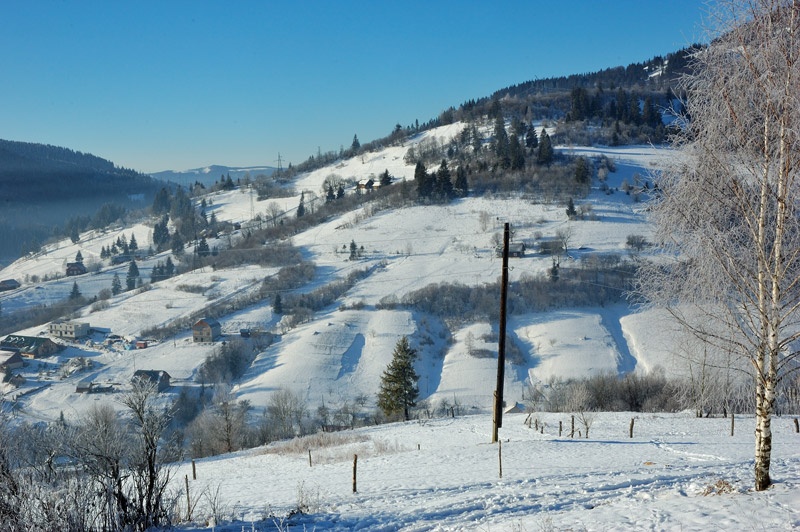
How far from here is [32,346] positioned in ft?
195

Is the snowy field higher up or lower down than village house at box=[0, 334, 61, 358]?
higher up

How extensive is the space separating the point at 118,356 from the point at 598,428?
5431 centimetres

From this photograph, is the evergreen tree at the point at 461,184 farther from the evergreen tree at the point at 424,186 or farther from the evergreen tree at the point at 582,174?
the evergreen tree at the point at 582,174

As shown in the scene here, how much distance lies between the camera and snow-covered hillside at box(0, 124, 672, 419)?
47531 millimetres

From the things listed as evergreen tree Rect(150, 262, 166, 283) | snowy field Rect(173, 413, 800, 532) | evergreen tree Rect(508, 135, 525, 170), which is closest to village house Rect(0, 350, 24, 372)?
evergreen tree Rect(150, 262, 166, 283)

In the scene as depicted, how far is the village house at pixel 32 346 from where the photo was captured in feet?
194

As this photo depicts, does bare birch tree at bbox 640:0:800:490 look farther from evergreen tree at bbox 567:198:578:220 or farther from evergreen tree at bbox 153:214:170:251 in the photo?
evergreen tree at bbox 153:214:170:251

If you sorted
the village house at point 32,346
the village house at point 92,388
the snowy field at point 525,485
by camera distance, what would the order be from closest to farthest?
1. the snowy field at point 525,485
2. the village house at point 92,388
3. the village house at point 32,346

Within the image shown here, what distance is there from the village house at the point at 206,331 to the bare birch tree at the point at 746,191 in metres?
59.1

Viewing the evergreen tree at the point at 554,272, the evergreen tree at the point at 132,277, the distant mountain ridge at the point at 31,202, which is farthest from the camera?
the distant mountain ridge at the point at 31,202

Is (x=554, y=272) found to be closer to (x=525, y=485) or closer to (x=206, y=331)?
(x=206, y=331)

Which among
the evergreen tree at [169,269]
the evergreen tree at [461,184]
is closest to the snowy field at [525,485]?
the evergreen tree at [169,269]

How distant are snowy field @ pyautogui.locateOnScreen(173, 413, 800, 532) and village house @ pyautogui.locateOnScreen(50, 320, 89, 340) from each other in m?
54.8

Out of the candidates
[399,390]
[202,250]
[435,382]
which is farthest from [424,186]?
[399,390]
